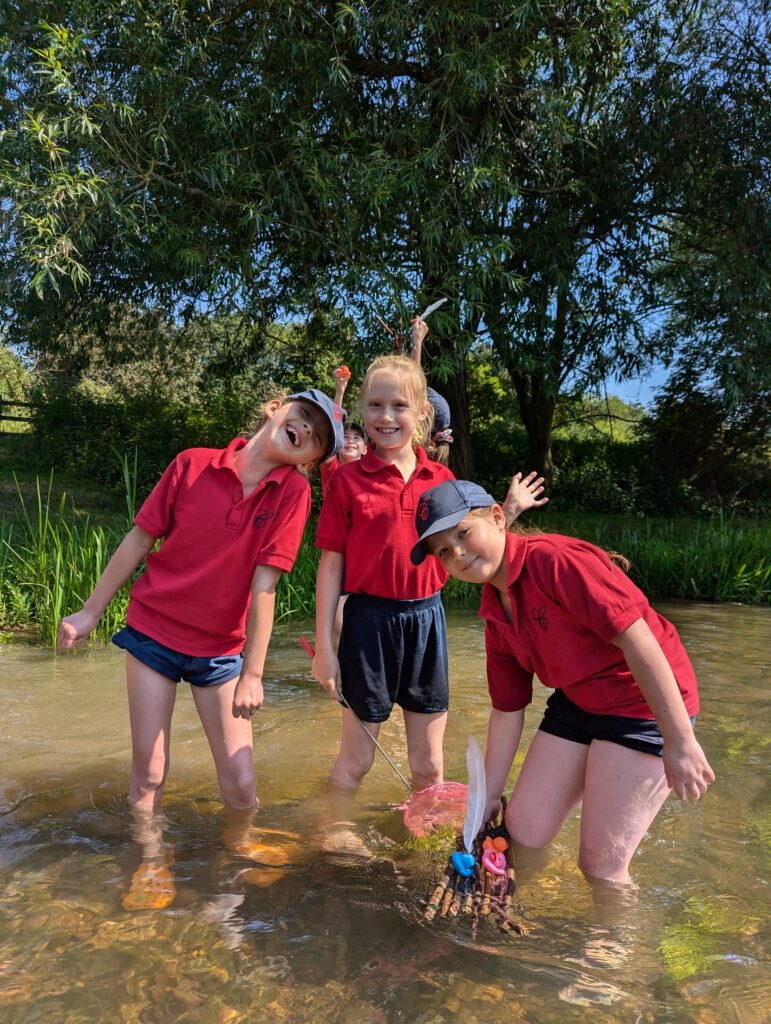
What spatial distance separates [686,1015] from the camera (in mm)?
2156

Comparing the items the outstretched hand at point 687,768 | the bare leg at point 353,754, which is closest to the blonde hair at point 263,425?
the bare leg at point 353,754

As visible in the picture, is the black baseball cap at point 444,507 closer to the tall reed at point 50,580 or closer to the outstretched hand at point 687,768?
the outstretched hand at point 687,768

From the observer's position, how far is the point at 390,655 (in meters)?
3.13

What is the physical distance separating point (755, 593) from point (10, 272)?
8.37m

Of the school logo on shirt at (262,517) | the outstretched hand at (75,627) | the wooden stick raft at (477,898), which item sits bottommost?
the wooden stick raft at (477,898)

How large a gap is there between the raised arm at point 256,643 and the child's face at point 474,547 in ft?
2.02

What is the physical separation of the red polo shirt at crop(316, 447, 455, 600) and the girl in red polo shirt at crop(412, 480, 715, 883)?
45 centimetres

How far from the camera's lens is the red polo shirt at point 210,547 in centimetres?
291

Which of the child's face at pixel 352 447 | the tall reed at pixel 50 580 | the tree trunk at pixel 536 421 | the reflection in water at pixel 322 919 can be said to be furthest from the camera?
the tree trunk at pixel 536 421

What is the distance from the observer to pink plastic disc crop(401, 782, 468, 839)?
322 cm

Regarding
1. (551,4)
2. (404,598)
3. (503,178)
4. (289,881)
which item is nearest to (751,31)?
(551,4)

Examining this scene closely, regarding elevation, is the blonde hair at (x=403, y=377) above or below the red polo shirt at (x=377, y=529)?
above

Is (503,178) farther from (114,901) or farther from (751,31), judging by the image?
(114,901)

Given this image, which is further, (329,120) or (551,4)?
(329,120)
